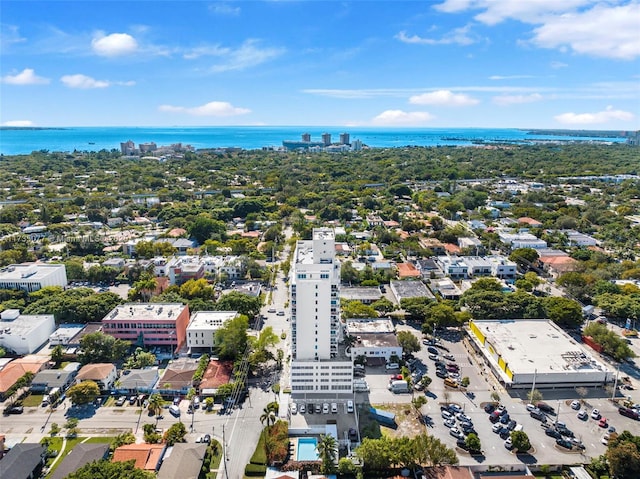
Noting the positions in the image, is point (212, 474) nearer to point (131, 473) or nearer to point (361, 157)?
point (131, 473)

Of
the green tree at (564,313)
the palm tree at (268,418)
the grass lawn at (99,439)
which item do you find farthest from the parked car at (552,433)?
the grass lawn at (99,439)

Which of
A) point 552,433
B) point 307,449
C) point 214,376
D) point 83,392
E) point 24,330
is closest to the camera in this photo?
point 307,449

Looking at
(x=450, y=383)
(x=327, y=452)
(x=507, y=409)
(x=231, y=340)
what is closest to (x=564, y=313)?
(x=507, y=409)

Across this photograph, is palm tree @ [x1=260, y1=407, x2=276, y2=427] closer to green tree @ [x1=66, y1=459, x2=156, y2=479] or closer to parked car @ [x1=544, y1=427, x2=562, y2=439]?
green tree @ [x1=66, y1=459, x2=156, y2=479]

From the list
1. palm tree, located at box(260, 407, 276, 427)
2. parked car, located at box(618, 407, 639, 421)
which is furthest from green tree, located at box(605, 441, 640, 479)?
palm tree, located at box(260, 407, 276, 427)

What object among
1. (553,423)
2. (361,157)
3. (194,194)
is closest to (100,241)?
(194,194)

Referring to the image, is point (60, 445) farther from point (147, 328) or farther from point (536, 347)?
point (536, 347)
